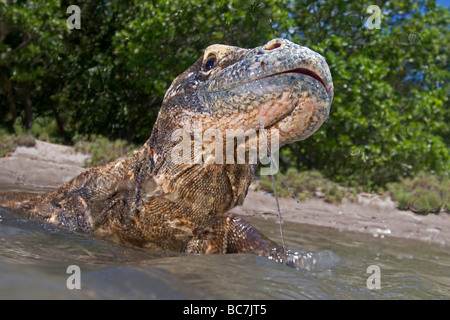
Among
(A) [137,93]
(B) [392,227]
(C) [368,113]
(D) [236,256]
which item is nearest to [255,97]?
(D) [236,256]

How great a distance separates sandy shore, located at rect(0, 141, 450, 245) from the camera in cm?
785

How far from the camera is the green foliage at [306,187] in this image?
927 cm

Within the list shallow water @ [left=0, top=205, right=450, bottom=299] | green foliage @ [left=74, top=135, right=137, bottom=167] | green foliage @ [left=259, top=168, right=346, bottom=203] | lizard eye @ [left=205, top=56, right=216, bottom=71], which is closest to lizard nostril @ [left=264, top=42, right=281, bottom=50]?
lizard eye @ [left=205, top=56, right=216, bottom=71]

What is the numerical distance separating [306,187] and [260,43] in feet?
10.5

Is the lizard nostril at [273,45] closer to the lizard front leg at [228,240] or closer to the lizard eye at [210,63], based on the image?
the lizard eye at [210,63]

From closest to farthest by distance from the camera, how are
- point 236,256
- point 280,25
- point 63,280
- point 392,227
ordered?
1. point 63,280
2. point 236,256
3. point 392,227
4. point 280,25

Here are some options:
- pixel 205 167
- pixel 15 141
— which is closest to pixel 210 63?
pixel 205 167

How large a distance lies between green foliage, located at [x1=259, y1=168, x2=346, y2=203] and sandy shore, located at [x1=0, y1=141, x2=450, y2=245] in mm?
176

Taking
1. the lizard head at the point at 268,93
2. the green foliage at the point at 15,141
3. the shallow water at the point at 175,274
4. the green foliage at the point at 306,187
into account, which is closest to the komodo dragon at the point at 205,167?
the lizard head at the point at 268,93

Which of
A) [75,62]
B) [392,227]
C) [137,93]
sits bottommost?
[392,227]

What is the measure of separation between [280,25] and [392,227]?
5.03 meters

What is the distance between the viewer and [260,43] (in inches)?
383
